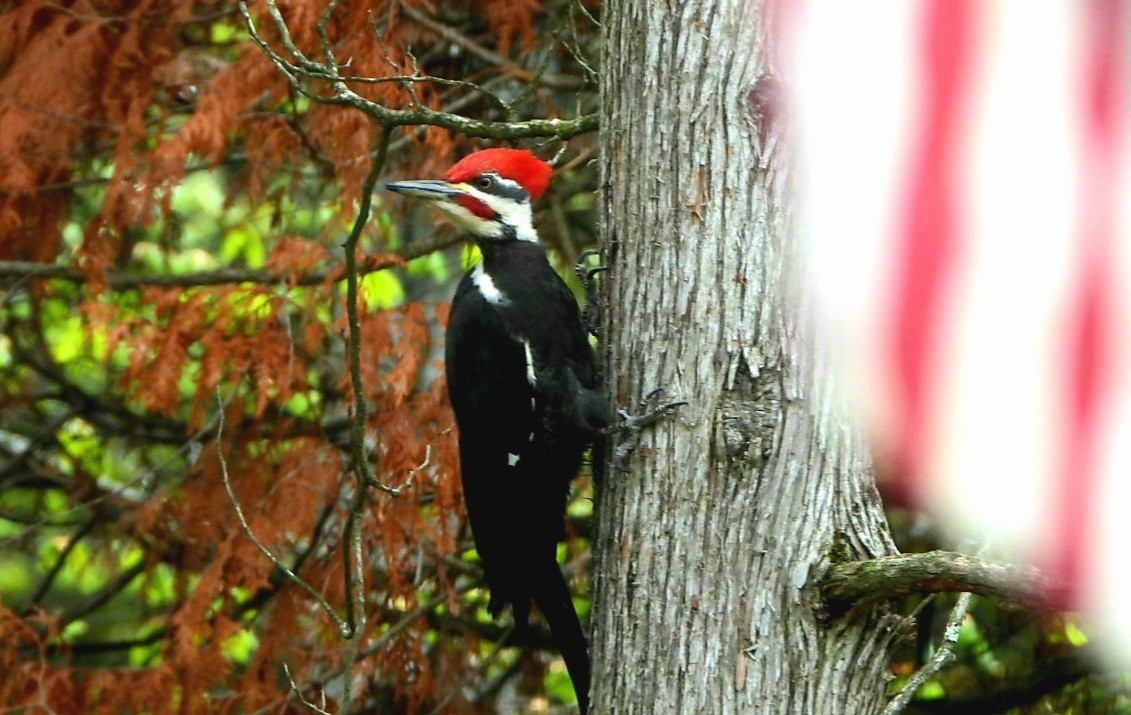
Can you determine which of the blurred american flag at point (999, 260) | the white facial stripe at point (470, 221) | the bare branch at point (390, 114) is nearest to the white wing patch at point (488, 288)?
the white facial stripe at point (470, 221)

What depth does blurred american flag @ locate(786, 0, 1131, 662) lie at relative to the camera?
77cm

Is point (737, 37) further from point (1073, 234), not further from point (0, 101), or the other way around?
point (0, 101)

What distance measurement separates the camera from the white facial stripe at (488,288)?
3.61m

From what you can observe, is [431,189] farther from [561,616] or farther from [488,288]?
[561,616]

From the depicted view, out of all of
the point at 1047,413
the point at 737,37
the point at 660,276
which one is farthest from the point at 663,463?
the point at 1047,413

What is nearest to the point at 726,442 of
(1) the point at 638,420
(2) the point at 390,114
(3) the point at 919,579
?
(1) the point at 638,420

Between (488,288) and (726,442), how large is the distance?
1264 millimetres

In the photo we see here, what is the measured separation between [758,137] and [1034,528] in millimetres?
1828

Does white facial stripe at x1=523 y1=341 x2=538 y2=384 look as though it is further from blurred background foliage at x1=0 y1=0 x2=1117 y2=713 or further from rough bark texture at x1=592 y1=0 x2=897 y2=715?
rough bark texture at x1=592 y1=0 x2=897 y2=715

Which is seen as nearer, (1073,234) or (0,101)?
(1073,234)

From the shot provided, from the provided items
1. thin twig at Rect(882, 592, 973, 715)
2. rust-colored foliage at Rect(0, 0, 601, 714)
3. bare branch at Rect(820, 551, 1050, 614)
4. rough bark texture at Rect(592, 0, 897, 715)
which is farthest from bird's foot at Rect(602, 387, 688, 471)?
rust-colored foliage at Rect(0, 0, 601, 714)

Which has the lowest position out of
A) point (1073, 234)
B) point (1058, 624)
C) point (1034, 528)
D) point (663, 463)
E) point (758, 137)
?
point (1058, 624)

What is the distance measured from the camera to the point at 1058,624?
399 cm

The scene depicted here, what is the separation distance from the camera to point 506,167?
141 inches
